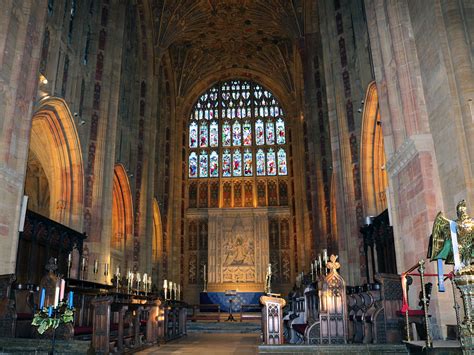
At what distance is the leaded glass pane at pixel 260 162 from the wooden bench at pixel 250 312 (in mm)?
10195

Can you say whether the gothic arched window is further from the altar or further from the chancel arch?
the chancel arch

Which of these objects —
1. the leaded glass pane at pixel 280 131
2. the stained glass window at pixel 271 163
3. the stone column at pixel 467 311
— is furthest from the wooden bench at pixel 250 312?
the stone column at pixel 467 311

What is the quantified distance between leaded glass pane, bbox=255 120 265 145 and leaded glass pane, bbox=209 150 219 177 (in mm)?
3365

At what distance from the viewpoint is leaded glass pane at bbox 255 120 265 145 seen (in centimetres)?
3531

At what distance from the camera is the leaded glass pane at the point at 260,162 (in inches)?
1359

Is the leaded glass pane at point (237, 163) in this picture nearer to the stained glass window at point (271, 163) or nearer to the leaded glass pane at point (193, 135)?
the stained glass window at point (271, 163)

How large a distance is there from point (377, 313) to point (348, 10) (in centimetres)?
1325

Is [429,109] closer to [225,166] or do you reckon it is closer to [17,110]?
[17,110]

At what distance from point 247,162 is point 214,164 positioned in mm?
2528

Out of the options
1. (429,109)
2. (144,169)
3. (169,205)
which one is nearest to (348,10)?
(429,109)

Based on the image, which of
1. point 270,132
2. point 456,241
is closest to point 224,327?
point 456,241

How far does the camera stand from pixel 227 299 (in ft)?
97.0

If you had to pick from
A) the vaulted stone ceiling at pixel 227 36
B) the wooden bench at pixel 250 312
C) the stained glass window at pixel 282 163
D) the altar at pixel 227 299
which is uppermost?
the vaulted stone ceiling at pixel 227 36

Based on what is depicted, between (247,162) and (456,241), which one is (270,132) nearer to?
(247,162)
